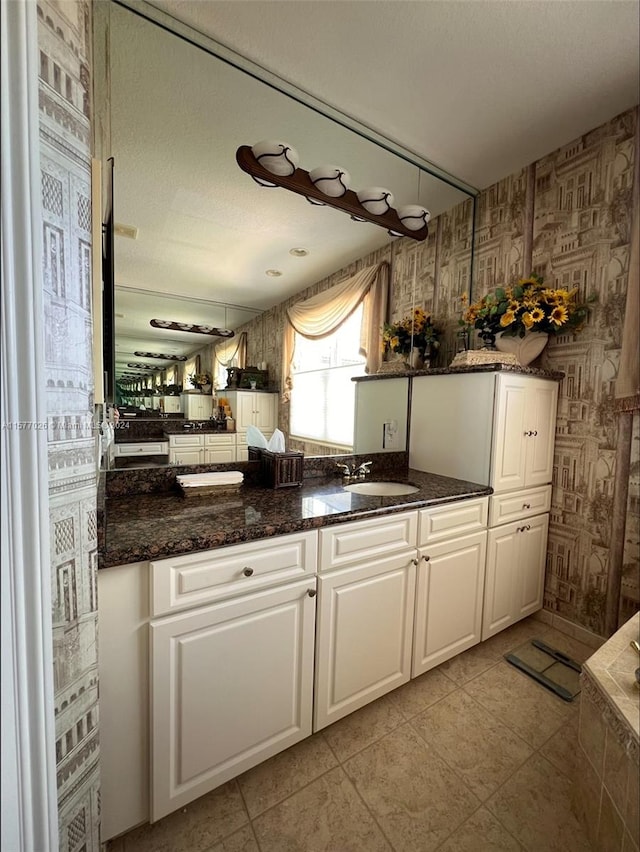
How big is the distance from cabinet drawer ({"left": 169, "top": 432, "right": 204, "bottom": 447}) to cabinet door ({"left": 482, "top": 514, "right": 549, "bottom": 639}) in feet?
4.84

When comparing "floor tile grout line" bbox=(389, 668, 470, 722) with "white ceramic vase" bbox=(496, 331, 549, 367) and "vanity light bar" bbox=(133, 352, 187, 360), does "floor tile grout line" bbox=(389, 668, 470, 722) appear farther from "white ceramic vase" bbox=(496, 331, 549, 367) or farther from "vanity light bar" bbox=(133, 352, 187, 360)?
"vanity light bar" bbox=(133, 352, 187, 360)

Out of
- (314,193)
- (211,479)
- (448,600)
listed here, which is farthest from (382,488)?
(314,193)

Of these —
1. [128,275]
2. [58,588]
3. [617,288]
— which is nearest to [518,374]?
[617,288]

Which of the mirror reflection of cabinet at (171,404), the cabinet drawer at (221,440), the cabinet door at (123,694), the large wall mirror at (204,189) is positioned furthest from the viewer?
the cabinet drawer at (221,440)

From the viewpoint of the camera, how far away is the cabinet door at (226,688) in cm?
94

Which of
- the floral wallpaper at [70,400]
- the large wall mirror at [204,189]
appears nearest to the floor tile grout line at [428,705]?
the floral wallpaper at [70,400]

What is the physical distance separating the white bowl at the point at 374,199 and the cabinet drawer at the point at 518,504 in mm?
1565

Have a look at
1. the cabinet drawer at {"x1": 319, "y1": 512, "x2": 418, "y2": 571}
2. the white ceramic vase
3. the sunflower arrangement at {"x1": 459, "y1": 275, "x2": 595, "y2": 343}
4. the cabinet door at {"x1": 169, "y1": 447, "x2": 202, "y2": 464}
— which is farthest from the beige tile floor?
the sunflower arrangement at {"x1": 459, "y1": 275, "x2": 595, "y2": 343}

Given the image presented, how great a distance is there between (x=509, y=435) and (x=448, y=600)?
0.86 meters

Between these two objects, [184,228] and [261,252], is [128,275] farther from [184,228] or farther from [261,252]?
[261,252]

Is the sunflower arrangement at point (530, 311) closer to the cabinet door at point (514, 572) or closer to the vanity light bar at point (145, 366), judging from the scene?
the cabinet door at point (514, 572)

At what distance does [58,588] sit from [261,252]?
5.16ft

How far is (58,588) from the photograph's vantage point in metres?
0.63

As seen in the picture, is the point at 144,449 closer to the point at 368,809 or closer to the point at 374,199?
the point at 368,809
